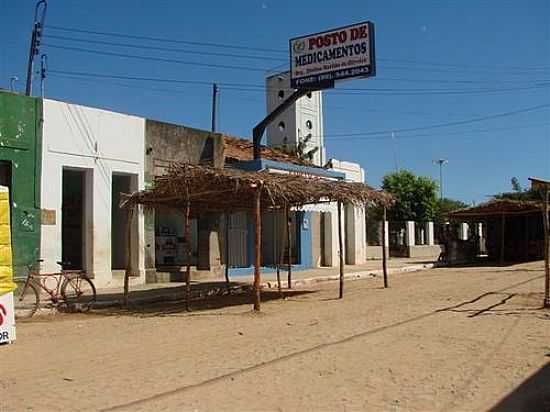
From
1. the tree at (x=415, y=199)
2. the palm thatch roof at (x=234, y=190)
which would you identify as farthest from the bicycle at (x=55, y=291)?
the tree at (x=415, y=199)

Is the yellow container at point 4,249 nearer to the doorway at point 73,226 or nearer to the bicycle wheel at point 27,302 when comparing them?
the bicycle wheel at point 27,302

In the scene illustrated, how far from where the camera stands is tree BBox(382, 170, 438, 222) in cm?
5169

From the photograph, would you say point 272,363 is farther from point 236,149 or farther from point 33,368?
point 236,149

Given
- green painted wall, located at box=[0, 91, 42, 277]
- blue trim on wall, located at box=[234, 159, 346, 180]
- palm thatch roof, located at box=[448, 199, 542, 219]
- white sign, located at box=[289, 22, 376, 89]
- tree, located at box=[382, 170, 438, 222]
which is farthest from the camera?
tree, located at box=[382, 170, 438, 222]

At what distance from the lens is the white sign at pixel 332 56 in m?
24.4

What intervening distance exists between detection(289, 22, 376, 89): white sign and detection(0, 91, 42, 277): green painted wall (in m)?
12.1

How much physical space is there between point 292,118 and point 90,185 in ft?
83.7

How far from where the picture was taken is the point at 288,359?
8.19 m

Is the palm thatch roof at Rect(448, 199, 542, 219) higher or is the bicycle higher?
the palm thatch roof at Rect(448, 199, 542, 219)

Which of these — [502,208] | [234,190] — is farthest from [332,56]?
[234,190]

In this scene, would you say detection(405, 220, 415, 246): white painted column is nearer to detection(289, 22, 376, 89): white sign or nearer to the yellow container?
detection(289, 22, 376, 89): white sign

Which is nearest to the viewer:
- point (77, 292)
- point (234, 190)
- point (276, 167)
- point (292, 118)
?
point (234, 190)

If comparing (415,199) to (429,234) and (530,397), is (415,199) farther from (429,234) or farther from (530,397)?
(530,397)

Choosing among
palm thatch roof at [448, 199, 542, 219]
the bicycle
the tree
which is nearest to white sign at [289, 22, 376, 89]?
palm thatch roof at [448, 199, 542, 219]
